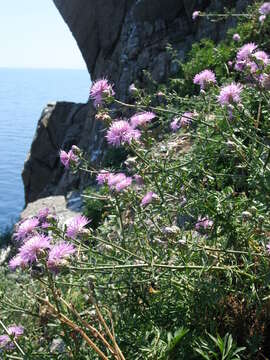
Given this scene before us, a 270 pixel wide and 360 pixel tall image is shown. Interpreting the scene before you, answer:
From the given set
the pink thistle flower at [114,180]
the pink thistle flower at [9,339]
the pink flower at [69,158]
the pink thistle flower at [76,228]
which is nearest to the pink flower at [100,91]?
the pink flower at [69,158]

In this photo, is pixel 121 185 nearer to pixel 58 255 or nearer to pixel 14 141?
pixel 58 255

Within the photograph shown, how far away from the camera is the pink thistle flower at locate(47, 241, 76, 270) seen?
1.53 m

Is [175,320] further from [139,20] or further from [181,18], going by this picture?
[139,20]

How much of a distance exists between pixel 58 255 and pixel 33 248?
0.28ft

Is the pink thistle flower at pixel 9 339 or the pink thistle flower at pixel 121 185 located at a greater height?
the pink thistle flower at pixel 121 185

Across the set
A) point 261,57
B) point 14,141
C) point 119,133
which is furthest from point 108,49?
point 14,141

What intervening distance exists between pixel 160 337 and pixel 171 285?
24cm

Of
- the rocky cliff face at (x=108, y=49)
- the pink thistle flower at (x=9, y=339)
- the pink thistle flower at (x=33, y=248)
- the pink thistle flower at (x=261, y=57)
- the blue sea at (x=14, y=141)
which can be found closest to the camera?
the pink thistle flower at (x=33, y=248)

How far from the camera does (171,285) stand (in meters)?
1.68

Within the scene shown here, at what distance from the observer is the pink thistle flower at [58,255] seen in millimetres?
1530

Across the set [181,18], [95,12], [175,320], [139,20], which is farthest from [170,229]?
[95,12]

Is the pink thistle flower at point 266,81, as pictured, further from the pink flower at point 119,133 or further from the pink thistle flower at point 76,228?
the pink thistle flower at point 76,228

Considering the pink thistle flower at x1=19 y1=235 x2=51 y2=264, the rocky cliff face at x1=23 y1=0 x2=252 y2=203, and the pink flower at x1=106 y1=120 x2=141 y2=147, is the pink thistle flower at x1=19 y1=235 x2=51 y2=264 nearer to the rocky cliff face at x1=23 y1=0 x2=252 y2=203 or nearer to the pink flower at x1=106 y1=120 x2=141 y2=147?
the pink flower at x1=106 y1=120 x2=141 y2=147

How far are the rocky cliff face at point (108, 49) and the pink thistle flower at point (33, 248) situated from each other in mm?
7502
